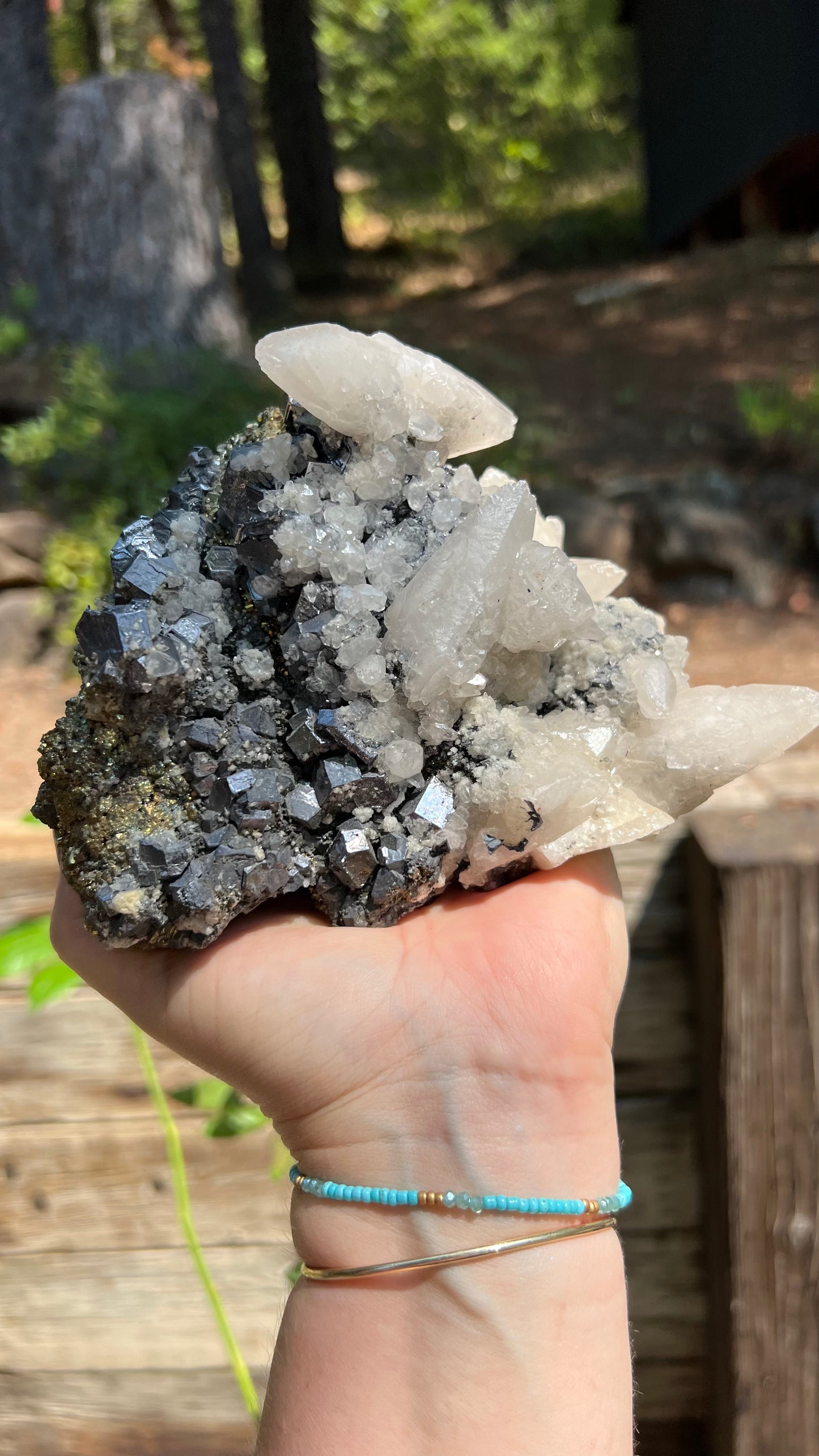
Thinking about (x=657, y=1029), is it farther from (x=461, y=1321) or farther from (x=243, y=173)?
(x=243, y=173)

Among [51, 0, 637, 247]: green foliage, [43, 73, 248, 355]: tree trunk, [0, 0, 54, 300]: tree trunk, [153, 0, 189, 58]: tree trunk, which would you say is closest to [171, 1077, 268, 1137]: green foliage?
[43, 73, 248, 355]: tree trunk

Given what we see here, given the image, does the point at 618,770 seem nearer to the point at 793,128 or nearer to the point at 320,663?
the point at 320,663

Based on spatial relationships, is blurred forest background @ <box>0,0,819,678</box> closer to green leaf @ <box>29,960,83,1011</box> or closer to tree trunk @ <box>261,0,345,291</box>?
tree trunk @ <box>261,0,345,291</box>

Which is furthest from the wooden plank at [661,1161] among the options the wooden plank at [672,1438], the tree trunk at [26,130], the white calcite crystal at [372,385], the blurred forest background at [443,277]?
the tree trunk at [26,130]

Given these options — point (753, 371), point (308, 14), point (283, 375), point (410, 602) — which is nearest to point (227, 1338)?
point (410, 602)

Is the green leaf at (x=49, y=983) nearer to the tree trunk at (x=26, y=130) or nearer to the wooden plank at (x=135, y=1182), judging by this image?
the wooden plank at (x=135, y=1182)

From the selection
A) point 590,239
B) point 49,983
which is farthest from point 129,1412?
point 590,239

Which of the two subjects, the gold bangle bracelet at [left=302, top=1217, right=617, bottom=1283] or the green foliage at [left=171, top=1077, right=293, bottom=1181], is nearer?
the gold bangle bracelet at [left=302, top=1217, right=617, bottom=1283]
